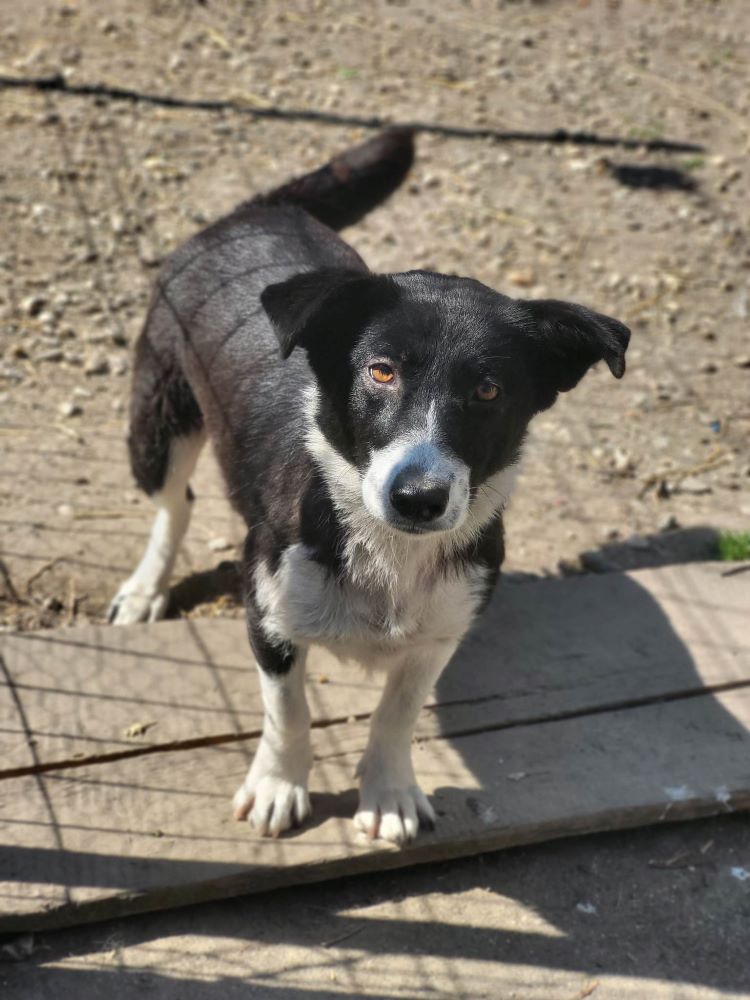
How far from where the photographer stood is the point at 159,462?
408cm

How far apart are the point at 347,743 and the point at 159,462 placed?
1251mm

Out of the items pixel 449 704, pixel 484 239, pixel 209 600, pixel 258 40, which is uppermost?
pixel 258 40

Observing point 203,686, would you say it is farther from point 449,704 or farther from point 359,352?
point 359,352

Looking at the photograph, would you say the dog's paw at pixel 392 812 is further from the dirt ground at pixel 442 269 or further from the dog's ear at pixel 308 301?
the dog's ear at pixel 308 301

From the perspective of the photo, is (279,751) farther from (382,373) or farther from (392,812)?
(382,373)

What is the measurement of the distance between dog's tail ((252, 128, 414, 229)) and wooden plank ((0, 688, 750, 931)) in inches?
80.2

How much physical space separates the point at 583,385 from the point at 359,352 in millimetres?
3150

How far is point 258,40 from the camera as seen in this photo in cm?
802

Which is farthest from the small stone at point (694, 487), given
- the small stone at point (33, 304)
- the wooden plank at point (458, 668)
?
the small stone at point (33, 304)

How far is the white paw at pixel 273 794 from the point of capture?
317cm

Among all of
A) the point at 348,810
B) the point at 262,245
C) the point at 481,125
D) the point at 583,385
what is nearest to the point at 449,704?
the point at 348,810

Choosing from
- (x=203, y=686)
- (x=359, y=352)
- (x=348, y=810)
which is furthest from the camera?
(x=203, y=686)

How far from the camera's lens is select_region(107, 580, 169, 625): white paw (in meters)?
4.15

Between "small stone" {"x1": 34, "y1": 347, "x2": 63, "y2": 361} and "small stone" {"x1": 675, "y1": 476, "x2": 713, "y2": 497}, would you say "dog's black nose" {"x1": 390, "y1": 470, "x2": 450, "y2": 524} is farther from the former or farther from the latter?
"small stone" {"x1": 34, "y1": 347, "x2": 63, "y2": 361}
